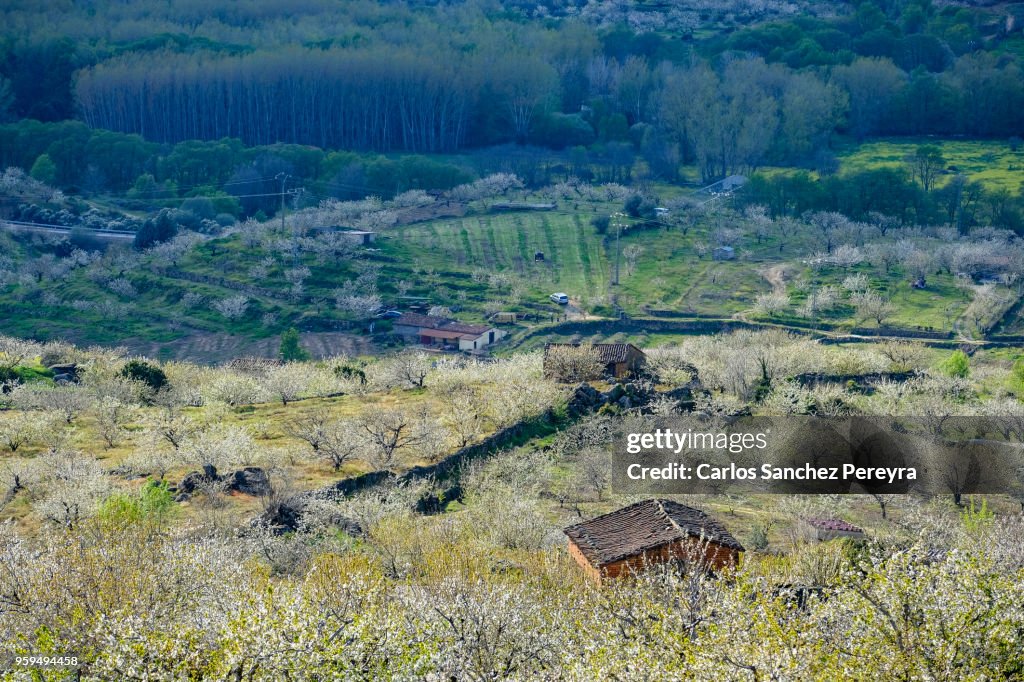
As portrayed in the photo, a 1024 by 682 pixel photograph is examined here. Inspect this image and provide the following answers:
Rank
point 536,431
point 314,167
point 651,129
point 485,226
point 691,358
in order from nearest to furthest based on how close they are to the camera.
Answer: point 536,431
point 691,358
point 485,226
point 314,167
point 651,129

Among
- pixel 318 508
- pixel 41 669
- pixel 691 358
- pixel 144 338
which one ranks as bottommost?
pixel 144 338

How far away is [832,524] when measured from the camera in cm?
3781

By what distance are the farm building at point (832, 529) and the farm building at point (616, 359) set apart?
2606cm

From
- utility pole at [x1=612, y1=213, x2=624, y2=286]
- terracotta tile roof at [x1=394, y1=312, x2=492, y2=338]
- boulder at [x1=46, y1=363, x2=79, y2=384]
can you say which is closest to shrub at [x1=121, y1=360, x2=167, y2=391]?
boulder at [x1=46, y1=363, x2=79, y2=384]

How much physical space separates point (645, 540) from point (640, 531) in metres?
0.76

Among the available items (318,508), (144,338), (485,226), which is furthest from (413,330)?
(318,508)

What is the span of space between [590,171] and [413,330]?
5413 cm

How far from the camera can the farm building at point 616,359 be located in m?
64.1

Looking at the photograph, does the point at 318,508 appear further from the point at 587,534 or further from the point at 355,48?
the point at 355,48

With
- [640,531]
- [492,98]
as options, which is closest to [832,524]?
[640,531]

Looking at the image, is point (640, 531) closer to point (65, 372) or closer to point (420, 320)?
point (65, 372)

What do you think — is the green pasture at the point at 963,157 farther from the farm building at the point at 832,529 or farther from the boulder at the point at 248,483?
the boulder at the point at 248,483

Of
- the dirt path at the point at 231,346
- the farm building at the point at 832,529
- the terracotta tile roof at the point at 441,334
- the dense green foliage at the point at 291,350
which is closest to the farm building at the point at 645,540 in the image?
the farm building at the point at 832,529

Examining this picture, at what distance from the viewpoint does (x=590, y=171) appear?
133875mm
